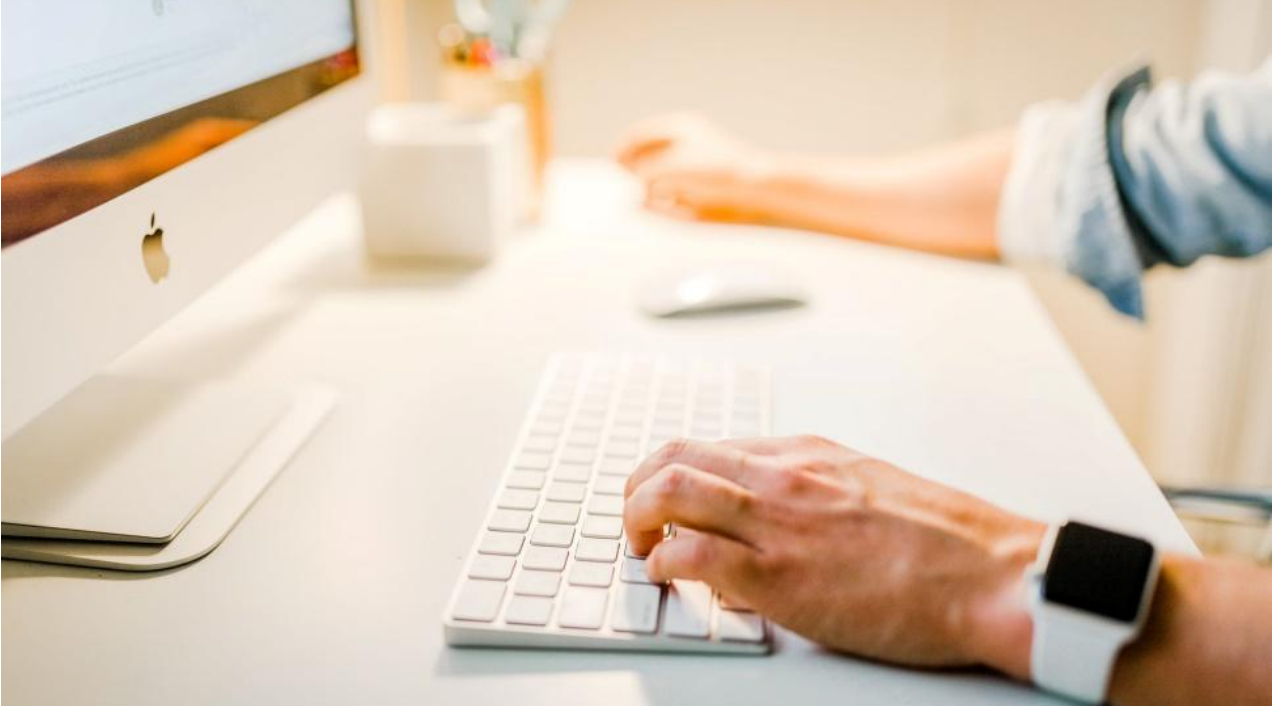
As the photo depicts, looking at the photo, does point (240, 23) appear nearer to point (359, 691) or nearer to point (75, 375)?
point (75, 375)

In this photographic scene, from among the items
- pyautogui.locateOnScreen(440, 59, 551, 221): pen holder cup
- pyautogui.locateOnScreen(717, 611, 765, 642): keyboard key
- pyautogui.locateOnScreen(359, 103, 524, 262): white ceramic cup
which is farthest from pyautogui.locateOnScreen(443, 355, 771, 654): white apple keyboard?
pyautogui.locateOnScreen(440, 59, 551, 221): pen holder cup

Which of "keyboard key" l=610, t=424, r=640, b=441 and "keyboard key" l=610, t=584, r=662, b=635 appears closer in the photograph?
"keyboard key" l=610, t=584, r=662, b=635

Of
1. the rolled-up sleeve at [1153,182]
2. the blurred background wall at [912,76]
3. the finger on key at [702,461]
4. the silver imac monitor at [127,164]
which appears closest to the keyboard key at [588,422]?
the finger on key at [702,461]

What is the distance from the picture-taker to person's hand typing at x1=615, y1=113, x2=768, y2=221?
101cm

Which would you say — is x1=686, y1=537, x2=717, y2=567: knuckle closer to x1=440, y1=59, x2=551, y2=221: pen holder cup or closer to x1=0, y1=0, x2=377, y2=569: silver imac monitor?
x1=0, y1=0, x2=377, y2=569: silver imac monitor

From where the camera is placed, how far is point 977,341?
0.74m

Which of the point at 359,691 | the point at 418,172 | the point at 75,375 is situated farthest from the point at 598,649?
the point at 418,172

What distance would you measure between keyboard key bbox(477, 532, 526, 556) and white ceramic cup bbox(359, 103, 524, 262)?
0.46m

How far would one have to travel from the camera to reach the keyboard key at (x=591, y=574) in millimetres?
439

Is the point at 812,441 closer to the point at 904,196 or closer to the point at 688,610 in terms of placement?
the point at 688,610

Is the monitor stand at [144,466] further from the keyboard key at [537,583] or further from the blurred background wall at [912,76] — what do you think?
the blurred background wall at [912,76]

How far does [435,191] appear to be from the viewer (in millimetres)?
876

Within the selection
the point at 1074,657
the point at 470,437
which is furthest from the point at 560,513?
the point at 1074,657

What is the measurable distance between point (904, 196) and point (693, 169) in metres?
0.21
